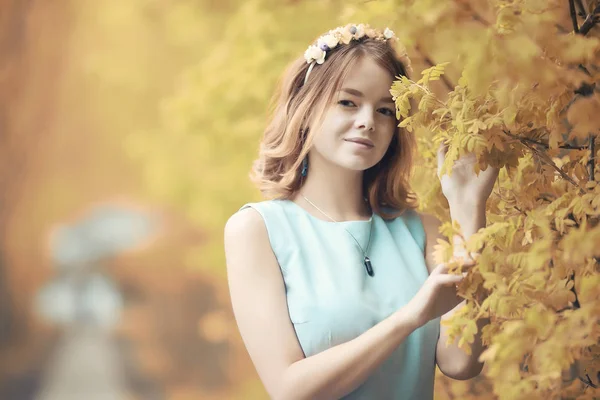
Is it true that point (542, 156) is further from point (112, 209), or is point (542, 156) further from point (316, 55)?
point (112, 209)

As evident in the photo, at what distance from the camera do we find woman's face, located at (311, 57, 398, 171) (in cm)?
115

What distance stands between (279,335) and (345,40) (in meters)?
0.48

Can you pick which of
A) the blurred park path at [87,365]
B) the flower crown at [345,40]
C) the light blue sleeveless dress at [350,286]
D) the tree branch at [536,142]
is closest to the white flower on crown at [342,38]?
the flower crown at [345,40]

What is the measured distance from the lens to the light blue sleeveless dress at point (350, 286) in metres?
1.09

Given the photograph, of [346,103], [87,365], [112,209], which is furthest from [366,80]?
[87,365]

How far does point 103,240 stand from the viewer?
255cm

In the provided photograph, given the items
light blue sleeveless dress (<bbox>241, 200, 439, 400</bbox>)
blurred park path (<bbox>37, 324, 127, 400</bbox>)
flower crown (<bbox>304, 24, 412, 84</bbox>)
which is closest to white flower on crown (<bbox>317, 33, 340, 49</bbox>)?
flower crown (<bbox>304, 24, 412, 84</bbox>)

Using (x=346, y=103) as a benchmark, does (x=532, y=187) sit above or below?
below

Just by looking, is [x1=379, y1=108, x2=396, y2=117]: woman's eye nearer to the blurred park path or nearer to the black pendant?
the black pendant

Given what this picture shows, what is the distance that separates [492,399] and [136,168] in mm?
1477

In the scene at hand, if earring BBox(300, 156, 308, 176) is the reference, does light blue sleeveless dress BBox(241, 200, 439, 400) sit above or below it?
below

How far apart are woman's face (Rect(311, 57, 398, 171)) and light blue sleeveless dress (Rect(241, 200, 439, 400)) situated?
0.39 ft

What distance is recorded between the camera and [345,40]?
1214 millimetres

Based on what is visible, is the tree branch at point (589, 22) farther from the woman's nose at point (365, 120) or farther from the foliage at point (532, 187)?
the woman's nose at point (365, 120)
